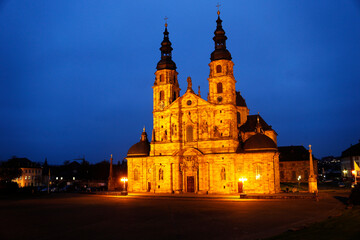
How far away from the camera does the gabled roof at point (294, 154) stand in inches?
3294

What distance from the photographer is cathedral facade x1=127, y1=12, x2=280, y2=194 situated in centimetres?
4978

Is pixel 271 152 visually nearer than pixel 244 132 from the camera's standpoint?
Yes

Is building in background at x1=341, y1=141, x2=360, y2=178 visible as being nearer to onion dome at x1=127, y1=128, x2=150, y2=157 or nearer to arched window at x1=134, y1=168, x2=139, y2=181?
onion dome at x1=127, y1=128, x2=150, y2=157

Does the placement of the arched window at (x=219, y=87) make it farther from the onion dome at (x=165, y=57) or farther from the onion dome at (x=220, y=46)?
the onion dome at (x=165, y=57)

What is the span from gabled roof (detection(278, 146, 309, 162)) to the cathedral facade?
33.0 m

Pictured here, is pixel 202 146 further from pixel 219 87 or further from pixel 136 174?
pixel 136 174

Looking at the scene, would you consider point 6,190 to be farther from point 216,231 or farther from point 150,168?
point 216,231

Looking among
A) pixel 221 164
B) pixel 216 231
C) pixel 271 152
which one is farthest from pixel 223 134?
pixel 216 231

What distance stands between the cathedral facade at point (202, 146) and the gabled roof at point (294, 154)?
32969mm

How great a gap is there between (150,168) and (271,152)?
71.3 feet

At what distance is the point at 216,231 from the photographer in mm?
17344

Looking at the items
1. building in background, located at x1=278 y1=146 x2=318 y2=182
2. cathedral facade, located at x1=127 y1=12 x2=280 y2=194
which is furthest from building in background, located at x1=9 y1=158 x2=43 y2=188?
building in background, located at x1=278 y1=146 x2=318 y2=182

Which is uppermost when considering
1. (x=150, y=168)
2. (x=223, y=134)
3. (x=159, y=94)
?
(x=159, y=94)

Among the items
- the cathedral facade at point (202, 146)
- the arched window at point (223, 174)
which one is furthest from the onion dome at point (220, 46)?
the arched window at point (223, 174)
